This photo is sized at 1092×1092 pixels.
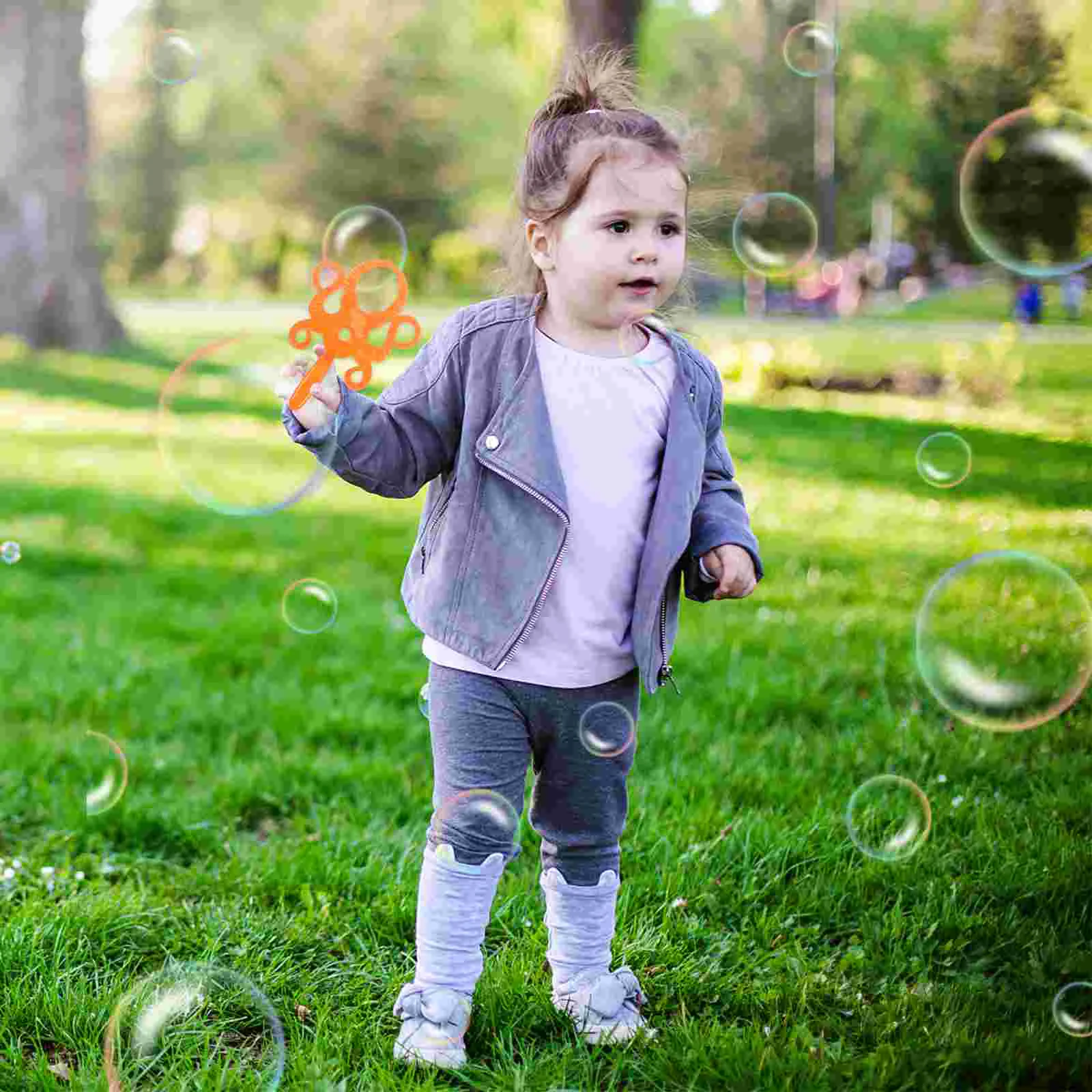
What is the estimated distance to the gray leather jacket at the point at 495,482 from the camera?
222cm

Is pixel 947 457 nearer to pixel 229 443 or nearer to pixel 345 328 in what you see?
pixel 229 443

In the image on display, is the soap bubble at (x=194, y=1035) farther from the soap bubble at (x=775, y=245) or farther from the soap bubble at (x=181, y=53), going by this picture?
the soap bubble at (x=181, y=53)

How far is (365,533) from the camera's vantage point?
6.44 meters

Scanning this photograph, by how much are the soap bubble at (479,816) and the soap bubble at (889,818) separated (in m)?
1.02

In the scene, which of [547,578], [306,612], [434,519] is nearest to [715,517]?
[547,578]

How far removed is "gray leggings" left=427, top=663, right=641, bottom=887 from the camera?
2283mm

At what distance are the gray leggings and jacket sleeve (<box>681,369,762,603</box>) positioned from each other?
0.20m

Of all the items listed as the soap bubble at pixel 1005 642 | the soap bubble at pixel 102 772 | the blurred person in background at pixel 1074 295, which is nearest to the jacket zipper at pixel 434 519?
the soap bubble at pixel 102 772

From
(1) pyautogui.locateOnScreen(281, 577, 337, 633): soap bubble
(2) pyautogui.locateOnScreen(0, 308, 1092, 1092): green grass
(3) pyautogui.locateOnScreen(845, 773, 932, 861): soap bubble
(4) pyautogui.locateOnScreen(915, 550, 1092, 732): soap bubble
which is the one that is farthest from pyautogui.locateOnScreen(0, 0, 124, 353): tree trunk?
(3) pyautogui.locateOnScreen(845, 773, 932, 861): soap bubble

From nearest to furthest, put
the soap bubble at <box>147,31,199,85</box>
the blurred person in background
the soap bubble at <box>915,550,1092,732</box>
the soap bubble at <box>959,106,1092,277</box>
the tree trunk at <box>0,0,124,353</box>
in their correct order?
1. the soap bubble at <box>915,550,1092,732</box>
2. the soap bubble at <box>147,31,199,85</box>
3. the soap bubble at <box>959,106,1092,277</box>
4. the tree trunk at <box>0,0,124,353</box>
5. the blurred person in background

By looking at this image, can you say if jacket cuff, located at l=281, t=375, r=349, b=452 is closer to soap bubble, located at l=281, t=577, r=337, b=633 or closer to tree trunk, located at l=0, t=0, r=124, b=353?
soap bubble, located at l=281, t=577, r=337, b=633

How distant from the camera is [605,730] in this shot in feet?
7.58

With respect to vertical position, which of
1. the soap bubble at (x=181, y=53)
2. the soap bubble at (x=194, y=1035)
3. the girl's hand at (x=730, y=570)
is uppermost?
the soap bubble at (x=181, y=53)

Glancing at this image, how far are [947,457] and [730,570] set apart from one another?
557 centimetres
